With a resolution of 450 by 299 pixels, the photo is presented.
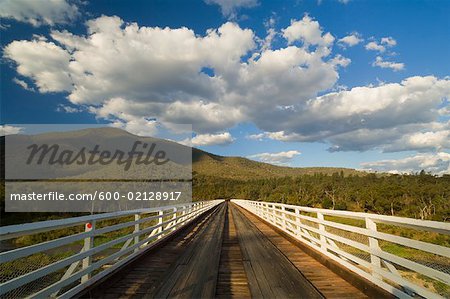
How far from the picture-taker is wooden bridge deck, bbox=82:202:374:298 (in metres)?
4.59

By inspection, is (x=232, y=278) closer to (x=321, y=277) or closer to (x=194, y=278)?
(x=194, y=278)

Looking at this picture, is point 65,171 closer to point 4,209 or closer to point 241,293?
point 4,209

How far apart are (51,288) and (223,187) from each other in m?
186

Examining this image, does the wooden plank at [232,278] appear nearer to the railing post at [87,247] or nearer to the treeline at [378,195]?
the railing post at [87,247]

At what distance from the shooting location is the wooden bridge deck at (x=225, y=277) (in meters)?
4.59

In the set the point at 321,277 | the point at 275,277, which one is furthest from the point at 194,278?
the point at 321,277

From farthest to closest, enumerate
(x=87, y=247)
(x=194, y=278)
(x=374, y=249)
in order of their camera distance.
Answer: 1. (x=194, y=278)
2. (x=87, y=247)
3. (x=374, y=249)

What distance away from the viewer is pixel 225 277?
5.61 metres

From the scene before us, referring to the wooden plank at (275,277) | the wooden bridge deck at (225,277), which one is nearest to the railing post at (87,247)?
the wooden bridge deck at (225,277)

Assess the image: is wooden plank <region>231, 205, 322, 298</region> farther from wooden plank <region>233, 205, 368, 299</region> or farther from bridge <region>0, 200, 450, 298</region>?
wooden plank <region>233, 205, 368, 299</region>

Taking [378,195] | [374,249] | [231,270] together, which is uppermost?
[374,249]

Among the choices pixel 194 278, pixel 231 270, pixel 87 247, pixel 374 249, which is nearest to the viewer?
pixel 374 249

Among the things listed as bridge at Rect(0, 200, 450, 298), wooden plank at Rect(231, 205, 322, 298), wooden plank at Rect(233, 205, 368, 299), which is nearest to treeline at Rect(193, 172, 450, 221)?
wooden plank at Rect(233, 205, 368, 299)

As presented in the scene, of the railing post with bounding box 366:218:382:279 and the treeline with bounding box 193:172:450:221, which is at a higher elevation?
the railing post with bounding box 366:218:382:279
